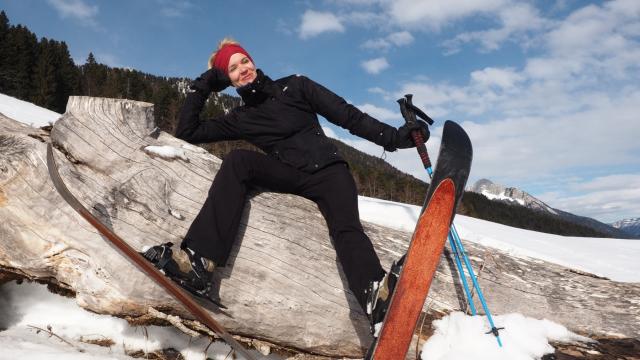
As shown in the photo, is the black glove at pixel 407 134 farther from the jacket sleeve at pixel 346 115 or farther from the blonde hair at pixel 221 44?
the blonde hair at pixel 221 44

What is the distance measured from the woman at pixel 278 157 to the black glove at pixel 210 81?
0.01 m

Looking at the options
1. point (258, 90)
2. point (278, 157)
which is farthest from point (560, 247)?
point (258, 90)

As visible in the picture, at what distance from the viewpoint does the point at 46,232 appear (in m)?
3.04

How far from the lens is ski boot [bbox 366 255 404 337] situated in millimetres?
2734

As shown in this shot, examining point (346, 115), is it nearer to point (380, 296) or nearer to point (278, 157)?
point (278, 157)

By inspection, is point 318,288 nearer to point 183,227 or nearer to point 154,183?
point 183,227

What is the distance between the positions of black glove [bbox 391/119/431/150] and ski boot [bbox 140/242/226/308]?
1.81 meters

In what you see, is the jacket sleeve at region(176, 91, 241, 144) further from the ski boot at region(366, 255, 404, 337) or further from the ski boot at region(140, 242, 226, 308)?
the ski boot at region(366, 255, 404, 337)

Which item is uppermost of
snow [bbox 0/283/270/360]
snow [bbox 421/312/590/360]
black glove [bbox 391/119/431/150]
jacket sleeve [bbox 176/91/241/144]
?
black glove [bbox 391/119/431/150]

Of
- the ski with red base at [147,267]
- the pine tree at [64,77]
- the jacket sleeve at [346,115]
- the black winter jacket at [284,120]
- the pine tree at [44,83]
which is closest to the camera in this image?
the ski with red base at [147,267]

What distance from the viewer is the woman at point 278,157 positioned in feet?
9.26

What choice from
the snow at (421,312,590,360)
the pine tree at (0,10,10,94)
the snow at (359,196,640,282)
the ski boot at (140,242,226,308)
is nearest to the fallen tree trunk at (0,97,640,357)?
the snow at (421,312,590,360)

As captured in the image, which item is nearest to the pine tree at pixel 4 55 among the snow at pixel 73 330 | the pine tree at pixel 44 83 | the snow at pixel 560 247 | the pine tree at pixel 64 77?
the pine tree at pixel 44 83

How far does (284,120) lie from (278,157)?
0.37 m
